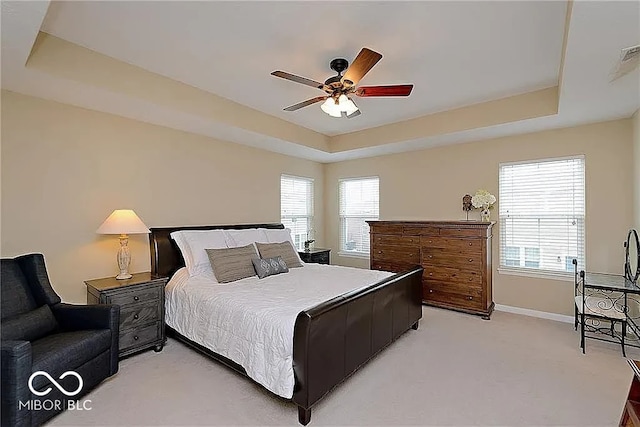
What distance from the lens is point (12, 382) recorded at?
1.88 m

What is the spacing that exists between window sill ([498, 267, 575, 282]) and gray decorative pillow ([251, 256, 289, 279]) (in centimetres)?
312

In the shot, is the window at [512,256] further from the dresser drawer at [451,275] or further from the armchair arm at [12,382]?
the armchair arm at [12,382]

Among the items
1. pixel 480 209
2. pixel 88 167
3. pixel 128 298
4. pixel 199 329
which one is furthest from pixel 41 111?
pixel 480 209

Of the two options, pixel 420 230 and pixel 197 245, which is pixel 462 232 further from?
pixel 197 245

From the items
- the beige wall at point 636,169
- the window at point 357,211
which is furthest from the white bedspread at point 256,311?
the beige wall at point 636,169

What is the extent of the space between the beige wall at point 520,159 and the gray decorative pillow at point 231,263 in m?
2.92

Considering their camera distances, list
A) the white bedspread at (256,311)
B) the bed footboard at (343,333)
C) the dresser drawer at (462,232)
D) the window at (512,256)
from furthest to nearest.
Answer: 1. the window at (512,256)
2. the dresser drawer at (462,232)
3. the white bedspread at (256,311)
4. the bed footboard at (343,333)

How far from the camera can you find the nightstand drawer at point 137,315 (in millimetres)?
3020

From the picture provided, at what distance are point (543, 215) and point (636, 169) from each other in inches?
40.7

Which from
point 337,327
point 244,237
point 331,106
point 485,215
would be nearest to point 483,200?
point 485,215

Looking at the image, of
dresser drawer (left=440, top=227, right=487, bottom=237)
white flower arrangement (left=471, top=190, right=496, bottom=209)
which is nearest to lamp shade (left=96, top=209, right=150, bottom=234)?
dresser drawer (left=440, top=227, right=487, bottom=237)

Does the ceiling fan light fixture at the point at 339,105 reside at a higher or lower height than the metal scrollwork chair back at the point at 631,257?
higher

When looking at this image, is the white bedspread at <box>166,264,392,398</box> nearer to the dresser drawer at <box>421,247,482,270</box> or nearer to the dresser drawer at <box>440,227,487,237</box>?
the dresser drawer at <box>421,247,482,270</box>

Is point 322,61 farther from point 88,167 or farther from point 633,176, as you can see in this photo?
point 633,176
